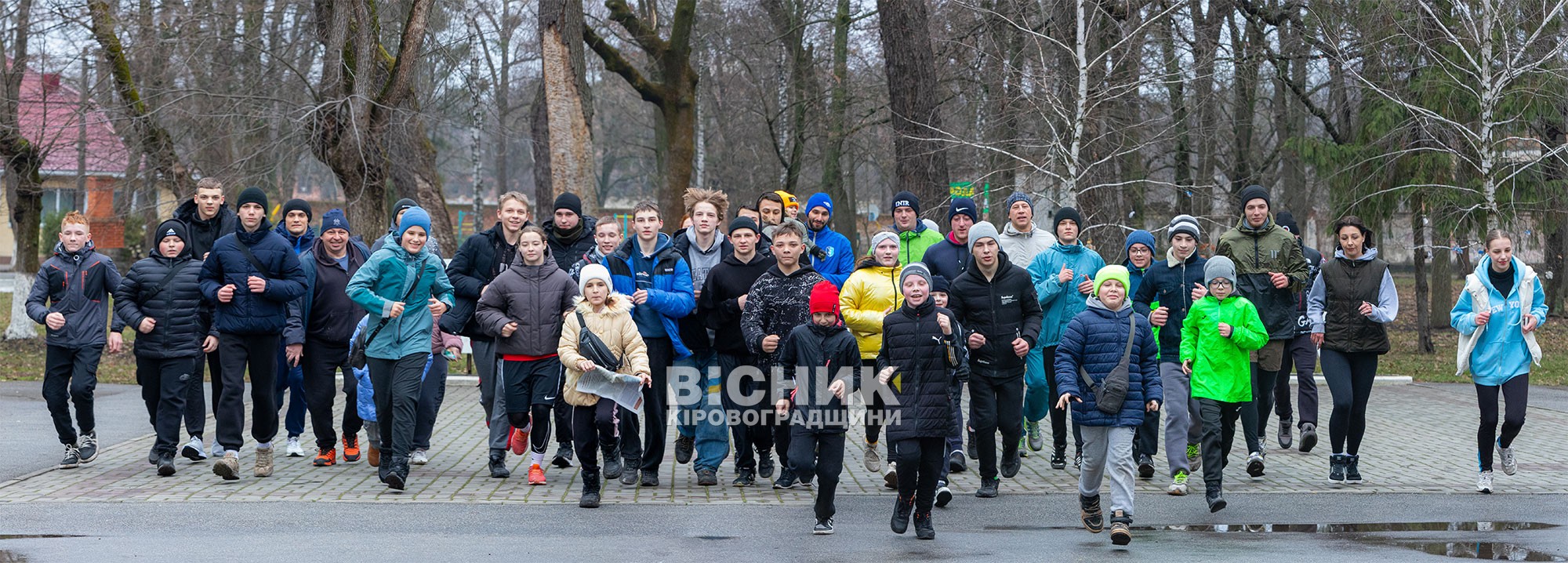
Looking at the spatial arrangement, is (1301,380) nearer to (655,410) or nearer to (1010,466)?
(1010,466)

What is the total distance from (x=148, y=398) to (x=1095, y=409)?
6432 mm

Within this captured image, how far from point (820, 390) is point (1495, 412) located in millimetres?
4749

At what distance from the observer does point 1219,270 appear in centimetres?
869

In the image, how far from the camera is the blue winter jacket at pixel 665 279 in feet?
29.0

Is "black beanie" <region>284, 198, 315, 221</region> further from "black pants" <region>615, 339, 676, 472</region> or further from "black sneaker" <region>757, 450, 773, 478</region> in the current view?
"black sneaker" <region>757, 450, 773, 478</region>

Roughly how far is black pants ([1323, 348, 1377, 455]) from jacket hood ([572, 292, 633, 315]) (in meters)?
4.70

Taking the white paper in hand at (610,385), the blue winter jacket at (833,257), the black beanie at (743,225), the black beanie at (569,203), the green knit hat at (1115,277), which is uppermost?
the black beanie at (569,203)

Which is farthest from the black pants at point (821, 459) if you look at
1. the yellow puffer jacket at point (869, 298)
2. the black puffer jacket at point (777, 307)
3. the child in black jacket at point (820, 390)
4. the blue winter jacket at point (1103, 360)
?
the blue winter jacket at point (1103, 360)

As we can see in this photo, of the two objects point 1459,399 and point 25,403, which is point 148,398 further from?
point 1459,399

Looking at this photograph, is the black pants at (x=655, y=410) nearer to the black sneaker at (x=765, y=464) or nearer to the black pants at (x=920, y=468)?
the black sneaker at (x=765, y=464)

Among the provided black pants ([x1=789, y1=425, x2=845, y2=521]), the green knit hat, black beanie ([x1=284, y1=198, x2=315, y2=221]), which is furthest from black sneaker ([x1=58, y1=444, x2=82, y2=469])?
the green knit hat

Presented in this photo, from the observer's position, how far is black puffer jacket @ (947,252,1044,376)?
877 cm

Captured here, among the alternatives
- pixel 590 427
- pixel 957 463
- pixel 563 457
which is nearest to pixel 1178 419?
pixel 957 463

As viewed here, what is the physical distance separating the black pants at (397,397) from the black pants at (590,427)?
115 centimetres
